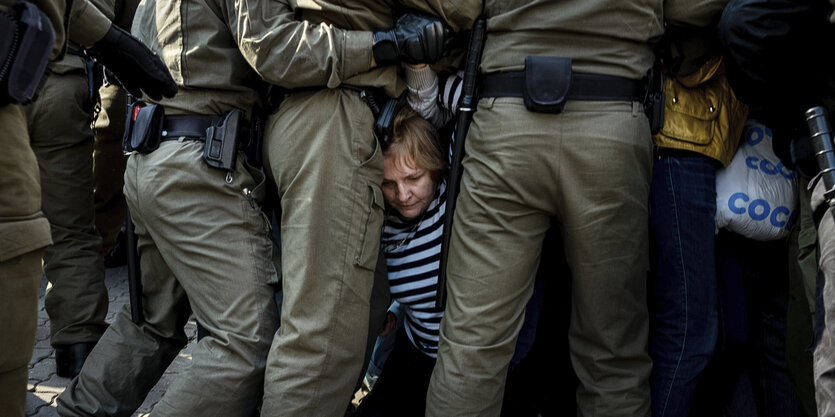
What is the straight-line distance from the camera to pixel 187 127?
244 cm

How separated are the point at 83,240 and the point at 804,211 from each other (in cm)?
299

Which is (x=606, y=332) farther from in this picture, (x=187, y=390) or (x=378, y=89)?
(x=187, y=390)

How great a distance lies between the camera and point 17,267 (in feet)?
5.28

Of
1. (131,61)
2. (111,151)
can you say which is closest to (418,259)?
(131,61)

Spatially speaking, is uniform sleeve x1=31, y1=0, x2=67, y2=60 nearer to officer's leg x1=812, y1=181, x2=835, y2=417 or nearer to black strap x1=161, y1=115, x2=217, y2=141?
black strap x1=161, y1=115, x2=217, y2=141

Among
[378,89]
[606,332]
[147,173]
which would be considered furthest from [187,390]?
[606,332]

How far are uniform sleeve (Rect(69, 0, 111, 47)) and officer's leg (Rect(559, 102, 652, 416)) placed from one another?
142cm

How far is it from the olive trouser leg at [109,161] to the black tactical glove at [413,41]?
6.41ft

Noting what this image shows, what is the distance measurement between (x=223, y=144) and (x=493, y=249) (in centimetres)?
99

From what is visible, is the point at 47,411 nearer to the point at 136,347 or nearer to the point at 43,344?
the point at 136,347

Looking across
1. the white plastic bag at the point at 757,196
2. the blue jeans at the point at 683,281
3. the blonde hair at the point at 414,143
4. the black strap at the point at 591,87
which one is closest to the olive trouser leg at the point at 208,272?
the blonde hair at the point at 414,143

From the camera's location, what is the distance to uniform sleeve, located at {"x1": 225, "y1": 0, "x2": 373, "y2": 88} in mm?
2219

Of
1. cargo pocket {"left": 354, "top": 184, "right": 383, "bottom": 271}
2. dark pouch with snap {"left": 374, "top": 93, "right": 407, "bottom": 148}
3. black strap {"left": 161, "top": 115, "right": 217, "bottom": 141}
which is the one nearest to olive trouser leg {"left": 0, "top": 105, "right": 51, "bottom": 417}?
black strap {"left": 161, "top": 115, "right": 217, "bottom": 141}

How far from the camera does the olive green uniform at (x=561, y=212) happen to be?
6.91 ft
